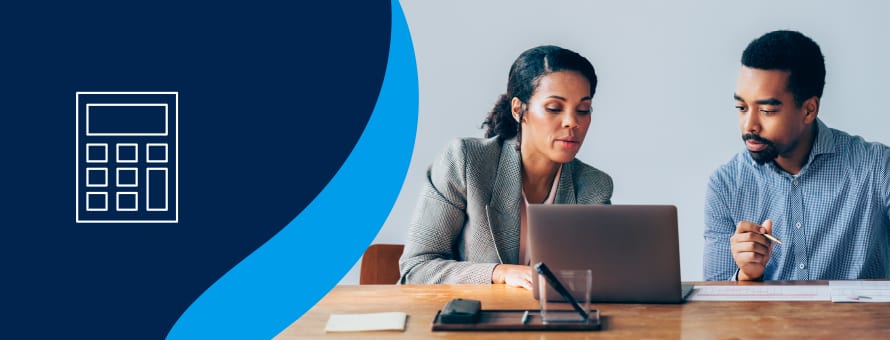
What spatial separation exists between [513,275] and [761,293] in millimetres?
587

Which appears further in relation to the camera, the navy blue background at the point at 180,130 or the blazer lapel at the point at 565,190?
the navy blue background at the point at 180,130

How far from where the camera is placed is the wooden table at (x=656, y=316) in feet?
5.98

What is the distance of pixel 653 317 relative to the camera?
6.42ft

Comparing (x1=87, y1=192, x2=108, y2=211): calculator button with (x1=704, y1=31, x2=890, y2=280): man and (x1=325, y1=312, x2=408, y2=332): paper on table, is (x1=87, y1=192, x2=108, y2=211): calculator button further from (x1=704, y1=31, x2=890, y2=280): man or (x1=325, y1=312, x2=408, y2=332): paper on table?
(x1=704, y1=31, x2=890, y2=280): man

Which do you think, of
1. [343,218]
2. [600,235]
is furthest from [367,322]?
[343,218]

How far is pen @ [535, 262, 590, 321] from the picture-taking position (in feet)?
6.21

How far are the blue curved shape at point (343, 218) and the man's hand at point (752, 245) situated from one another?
1.57 metres

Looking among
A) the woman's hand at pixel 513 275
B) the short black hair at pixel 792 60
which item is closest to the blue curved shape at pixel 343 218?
the woman's hand at pixel 513 275

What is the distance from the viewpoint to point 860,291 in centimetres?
224

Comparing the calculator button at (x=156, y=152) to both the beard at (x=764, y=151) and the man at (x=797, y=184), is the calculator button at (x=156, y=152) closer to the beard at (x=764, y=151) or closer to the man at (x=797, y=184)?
the man at (x=797, y=184)

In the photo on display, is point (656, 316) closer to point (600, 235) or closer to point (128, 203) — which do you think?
point (600, 235)

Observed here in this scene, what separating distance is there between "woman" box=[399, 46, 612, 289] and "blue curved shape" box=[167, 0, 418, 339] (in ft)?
3.03

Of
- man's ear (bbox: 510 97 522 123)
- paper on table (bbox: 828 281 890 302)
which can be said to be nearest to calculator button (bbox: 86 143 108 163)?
man's ear (bbox: 510 97 522 123)

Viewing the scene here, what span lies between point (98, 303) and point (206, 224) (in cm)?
51
